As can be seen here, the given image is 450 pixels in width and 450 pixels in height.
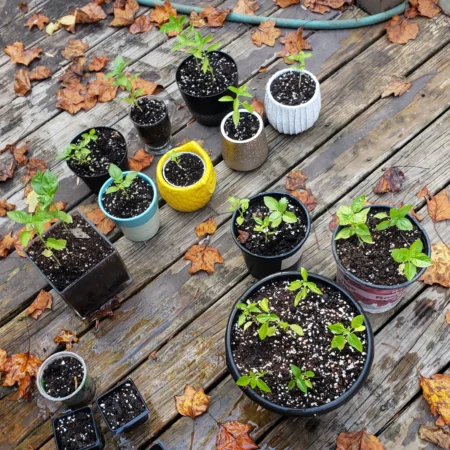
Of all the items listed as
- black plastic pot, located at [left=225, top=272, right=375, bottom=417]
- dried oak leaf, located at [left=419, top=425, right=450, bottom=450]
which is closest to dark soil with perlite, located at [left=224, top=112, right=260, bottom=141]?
black plastic pot, located at [left=225, top=272, right=375, bottom=417]

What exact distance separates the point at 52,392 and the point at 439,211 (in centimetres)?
138

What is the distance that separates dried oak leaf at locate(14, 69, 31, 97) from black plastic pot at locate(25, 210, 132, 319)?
2.83 feet

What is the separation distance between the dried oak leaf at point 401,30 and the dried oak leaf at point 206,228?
111 cm

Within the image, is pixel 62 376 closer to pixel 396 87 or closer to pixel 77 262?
pixel 77 262

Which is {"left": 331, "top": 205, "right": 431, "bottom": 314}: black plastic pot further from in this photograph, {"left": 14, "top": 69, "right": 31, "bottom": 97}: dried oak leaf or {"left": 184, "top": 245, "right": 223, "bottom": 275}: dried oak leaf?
{"left": 14, "top": 69, "right": 31, "bottom": 97}: dried oak leaf

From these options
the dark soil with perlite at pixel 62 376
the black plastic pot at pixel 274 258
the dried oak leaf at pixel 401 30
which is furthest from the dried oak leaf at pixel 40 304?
the dried oak leaf at pixel 401 30

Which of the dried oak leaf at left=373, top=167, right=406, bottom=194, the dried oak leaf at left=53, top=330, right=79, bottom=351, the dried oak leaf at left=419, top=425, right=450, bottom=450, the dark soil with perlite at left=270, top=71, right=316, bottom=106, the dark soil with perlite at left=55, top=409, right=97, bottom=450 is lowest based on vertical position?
the dried oak leaf at left=419, top=425, right=450, bottom=450

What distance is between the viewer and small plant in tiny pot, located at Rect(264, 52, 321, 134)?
1.89 m

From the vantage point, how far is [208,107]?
6.48 feet

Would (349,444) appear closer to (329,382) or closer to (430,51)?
(329,382)

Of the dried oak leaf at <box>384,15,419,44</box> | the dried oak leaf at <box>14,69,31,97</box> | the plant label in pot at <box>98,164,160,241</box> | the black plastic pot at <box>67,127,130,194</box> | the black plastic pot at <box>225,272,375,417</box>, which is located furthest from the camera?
the dried oak leaf at <box>14,69,31,97</box>

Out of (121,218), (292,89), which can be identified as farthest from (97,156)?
(292,89)

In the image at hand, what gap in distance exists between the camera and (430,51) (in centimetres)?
211

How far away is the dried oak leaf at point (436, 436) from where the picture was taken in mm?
1445
